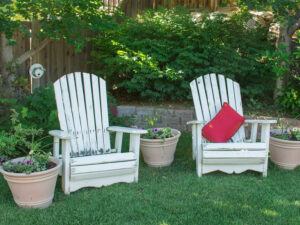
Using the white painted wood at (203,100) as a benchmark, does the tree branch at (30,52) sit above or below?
above

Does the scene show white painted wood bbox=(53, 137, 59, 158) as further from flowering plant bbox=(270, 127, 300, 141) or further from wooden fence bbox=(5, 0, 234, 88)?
flowering plant bbox=(270, 127, 300, 141)

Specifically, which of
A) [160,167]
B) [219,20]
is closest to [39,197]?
[160,167]

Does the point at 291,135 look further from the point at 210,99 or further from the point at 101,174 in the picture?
the point at 101,174

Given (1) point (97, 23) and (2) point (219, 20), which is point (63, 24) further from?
(2) point (219, 20)

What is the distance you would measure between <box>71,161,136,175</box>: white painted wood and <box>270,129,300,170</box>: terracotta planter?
1.57m

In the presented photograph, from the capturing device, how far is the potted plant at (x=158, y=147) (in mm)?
3234

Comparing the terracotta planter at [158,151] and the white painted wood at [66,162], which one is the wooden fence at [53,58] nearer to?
the terracotta planter at [158,151]

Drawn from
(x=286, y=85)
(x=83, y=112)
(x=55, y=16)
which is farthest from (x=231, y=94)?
(x=55, y=16)

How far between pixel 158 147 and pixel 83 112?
33.8 inches

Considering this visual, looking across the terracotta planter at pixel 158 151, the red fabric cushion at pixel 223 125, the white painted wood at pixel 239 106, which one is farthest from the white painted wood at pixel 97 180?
the white painted wood at pixel 239 106

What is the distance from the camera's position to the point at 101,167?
2621 millimetres

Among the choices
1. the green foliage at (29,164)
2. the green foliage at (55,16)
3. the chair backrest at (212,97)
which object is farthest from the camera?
the green foliage at (55,16)

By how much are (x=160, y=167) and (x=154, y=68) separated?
1.90 meters

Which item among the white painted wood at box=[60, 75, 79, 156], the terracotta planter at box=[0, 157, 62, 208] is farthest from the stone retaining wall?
the terracotta planter at box=[0, 157, 62, 208]
